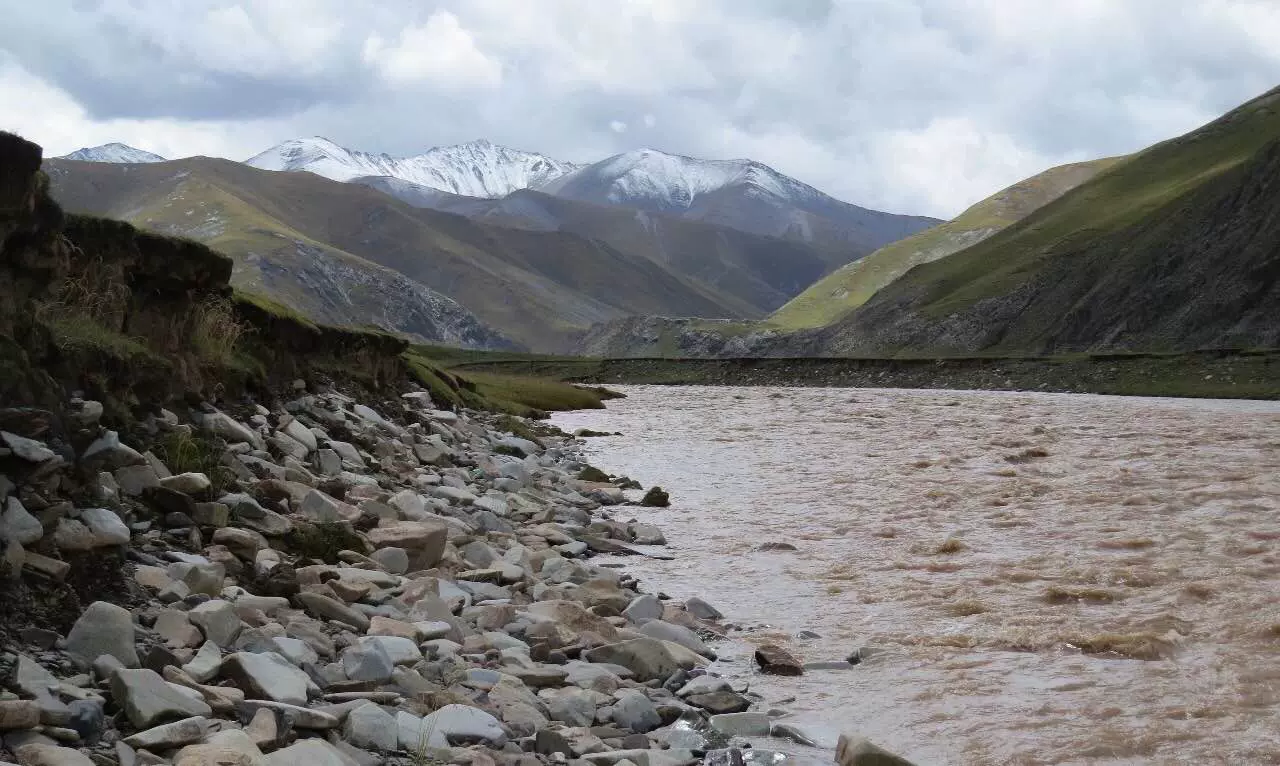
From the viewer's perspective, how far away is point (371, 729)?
6.36 meters

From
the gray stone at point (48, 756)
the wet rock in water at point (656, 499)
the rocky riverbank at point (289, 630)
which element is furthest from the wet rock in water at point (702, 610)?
the wet rock in water at point (656, 499)

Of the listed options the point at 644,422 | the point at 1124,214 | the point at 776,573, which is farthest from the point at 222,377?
the point at 1124,214

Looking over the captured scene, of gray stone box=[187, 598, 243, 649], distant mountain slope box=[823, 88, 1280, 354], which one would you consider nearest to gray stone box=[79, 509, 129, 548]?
gray stone box=[187, 598, 243, 649]

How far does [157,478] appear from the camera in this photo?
9.64 metres

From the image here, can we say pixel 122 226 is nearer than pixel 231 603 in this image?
No

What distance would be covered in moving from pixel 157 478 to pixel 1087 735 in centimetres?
831

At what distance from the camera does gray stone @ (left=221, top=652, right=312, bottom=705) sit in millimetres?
6363

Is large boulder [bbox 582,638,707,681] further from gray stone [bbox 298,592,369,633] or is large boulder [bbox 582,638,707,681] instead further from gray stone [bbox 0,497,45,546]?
gray stone [bbox 0,497,45,546]

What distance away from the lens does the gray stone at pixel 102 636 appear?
6238 mm

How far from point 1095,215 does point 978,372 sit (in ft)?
378

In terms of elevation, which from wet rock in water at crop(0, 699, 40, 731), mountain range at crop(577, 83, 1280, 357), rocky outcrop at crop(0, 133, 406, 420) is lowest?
wet rock in water at crop(0, 699, 40, 731)

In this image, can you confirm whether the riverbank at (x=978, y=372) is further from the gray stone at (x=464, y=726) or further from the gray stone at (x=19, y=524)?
the gray stone at (x=19, y=524)

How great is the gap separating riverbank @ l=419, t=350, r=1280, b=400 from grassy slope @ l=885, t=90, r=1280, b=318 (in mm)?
67266

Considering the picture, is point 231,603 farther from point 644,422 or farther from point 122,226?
point 644,422
